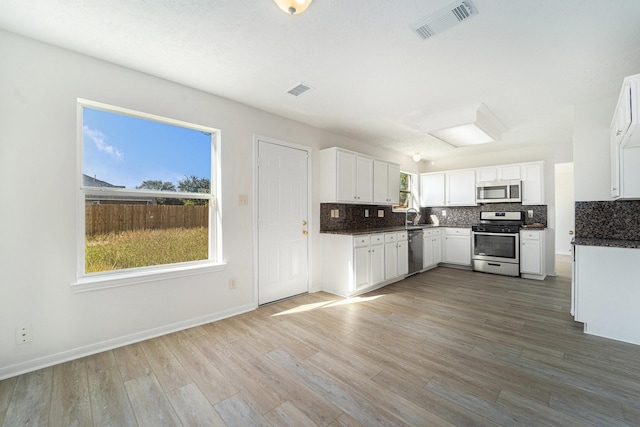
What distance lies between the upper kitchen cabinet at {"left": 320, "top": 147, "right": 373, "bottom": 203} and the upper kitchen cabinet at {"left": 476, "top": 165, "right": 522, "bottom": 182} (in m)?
2.82

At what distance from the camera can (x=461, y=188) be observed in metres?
5.89

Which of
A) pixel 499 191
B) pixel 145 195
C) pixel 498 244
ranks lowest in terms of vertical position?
pixel 498 244

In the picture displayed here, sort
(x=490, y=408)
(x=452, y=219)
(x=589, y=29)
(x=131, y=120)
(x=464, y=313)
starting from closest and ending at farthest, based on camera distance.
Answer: (x=490, y=408)
(x=589, y=29)
(x=131, y=120)
(x=464, y=313)
(x=452, y=219)

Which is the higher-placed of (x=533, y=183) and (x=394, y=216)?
(x=533, y=183)

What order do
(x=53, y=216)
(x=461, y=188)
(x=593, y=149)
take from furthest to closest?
(x=461, y=188) < (x=593, y=149) < (x=53, y=216)

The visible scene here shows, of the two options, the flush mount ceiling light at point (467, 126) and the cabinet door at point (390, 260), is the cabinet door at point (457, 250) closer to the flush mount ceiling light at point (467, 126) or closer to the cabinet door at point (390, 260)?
the cabinet door at point (390, 260)

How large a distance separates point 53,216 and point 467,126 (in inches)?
174

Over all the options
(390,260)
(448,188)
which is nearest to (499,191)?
(448,188)

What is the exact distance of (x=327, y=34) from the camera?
2.00 m

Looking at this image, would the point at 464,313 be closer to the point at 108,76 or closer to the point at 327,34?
the point at 327,34

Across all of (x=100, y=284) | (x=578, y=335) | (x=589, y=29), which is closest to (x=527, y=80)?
(x=589, y=29)

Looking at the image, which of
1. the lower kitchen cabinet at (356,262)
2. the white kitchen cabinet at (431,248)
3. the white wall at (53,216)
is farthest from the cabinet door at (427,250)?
the white wall at (53,216)

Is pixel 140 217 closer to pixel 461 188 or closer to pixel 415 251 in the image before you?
pixel 415 251

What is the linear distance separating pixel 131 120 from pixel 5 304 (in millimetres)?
1742
